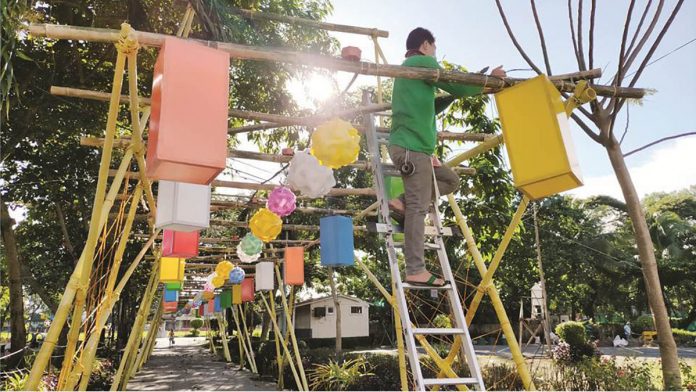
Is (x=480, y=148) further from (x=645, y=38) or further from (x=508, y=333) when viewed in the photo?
(x=645, y=38)

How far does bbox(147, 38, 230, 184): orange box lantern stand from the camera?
2.31 m

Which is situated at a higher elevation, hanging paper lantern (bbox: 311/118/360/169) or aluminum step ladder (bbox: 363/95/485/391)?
hanging paper lantern (bbox: 311/118/360/169)

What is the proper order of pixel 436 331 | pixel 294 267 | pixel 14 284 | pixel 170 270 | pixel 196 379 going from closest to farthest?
pixel 436 331
pixel 170 270
pixel 294 267
pixel 14 284
pixel 196 379

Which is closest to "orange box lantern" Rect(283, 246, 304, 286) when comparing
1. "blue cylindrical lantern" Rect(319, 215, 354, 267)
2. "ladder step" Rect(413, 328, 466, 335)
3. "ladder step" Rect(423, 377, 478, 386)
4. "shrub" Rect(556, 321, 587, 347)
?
"blue cylindrical lantern" Rect(319, 215, 354, 267)

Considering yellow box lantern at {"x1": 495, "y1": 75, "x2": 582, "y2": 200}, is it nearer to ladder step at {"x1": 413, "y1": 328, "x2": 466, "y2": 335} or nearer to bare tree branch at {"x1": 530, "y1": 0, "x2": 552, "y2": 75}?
ladder step at {"x1": 413, "y1": 328, "x2": 466, "y2": 335}

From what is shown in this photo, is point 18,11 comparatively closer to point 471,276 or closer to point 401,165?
point 401,165

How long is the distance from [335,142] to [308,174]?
1.17 meters

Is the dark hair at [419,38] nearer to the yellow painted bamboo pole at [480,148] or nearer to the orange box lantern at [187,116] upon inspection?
the yellow painted bamboo pole at [480,148]

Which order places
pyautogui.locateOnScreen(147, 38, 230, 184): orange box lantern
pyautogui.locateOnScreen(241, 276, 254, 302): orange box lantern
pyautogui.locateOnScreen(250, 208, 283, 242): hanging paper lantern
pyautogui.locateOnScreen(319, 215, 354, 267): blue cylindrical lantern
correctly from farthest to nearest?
pyautogui.locateOnScreen(241, 276, 254, 302): orange box lantern
pyautogui.locateOnScreen(250, 208, 283, 242): hanging paper lantern
pyautogui.locateOnScreen(319, 215, 354, 267): blue cylindrical lantern
pyautogui.locateOnScreen(147, 38, 230, 184): orange box lantern

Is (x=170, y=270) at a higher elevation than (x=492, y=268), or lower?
higher

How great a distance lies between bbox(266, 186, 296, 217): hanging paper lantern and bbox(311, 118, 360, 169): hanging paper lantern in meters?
2.55

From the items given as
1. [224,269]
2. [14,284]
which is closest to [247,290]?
[224,269]

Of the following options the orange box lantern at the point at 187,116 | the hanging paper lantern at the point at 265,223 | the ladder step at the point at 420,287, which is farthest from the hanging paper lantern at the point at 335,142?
the hanging paper lantern at the point at 265,223

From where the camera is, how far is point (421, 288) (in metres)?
3.61
